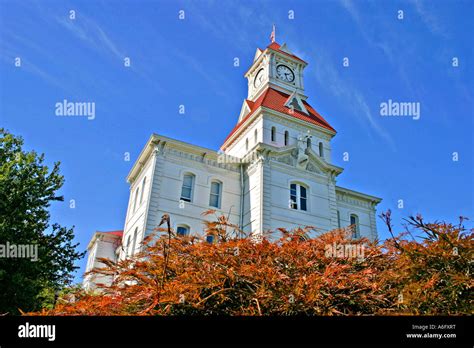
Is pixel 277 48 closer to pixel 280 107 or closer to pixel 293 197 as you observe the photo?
pixel 280 107

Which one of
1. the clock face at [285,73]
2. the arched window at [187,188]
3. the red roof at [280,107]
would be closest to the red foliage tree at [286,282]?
the arched window at [187,188]

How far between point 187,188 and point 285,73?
1535 centimetres

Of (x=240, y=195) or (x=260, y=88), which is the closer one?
(x=240, y=195)

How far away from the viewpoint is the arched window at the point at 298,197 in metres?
23.1

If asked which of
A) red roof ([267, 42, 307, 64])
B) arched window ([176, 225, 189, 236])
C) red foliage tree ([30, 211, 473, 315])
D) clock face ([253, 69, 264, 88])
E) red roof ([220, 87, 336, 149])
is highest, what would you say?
red roof ([267, 42, 307, 64])

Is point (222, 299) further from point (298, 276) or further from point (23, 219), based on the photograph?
point (23, 219)

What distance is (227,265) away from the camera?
5.76 m

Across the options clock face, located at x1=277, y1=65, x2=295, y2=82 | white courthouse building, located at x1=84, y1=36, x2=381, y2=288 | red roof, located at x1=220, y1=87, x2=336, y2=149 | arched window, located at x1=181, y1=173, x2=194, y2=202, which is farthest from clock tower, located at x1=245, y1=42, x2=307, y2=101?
arched window, located at x1=181, y1=173, x2=194, y2=202

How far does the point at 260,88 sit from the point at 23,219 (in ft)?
66.9

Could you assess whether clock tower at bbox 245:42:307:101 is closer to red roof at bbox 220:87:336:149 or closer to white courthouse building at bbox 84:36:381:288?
red roof at bbox 220:87:336:149

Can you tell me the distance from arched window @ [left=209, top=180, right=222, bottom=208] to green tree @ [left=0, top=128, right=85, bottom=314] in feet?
26.3

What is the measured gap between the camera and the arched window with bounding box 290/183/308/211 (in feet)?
75.7

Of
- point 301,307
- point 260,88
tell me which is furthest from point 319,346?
point 260,88

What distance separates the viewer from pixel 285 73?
3162cm
